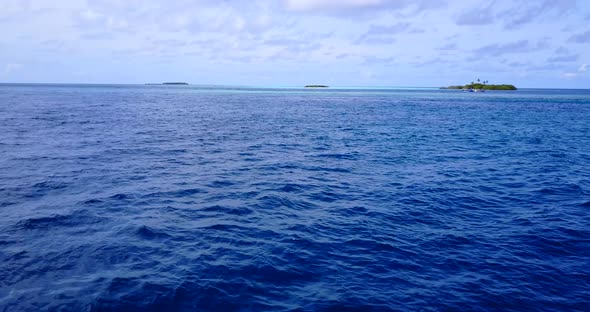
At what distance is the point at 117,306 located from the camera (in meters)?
11.5

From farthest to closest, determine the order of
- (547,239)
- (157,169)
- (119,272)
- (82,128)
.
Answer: (82,128) < (157,169) < (547,239) < (119,272)

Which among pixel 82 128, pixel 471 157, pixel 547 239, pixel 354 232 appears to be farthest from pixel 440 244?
pixel 82 128

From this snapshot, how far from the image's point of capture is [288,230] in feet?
58.4

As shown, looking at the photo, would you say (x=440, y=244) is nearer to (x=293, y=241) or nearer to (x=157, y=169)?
(x=293, y=241)

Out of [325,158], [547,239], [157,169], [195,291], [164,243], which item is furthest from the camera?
[325,158]

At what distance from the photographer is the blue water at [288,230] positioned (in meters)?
12.4

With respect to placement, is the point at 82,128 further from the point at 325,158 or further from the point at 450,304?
the point at 450,304

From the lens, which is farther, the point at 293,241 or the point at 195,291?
the point at 293,241

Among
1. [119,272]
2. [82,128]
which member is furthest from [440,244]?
[82,128]

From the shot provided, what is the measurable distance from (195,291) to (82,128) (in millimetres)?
44218

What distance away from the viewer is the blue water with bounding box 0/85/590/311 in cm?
1241

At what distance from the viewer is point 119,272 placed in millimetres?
13445

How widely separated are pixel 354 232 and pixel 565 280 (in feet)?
26.2

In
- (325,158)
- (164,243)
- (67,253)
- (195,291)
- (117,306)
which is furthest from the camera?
(325,158)
